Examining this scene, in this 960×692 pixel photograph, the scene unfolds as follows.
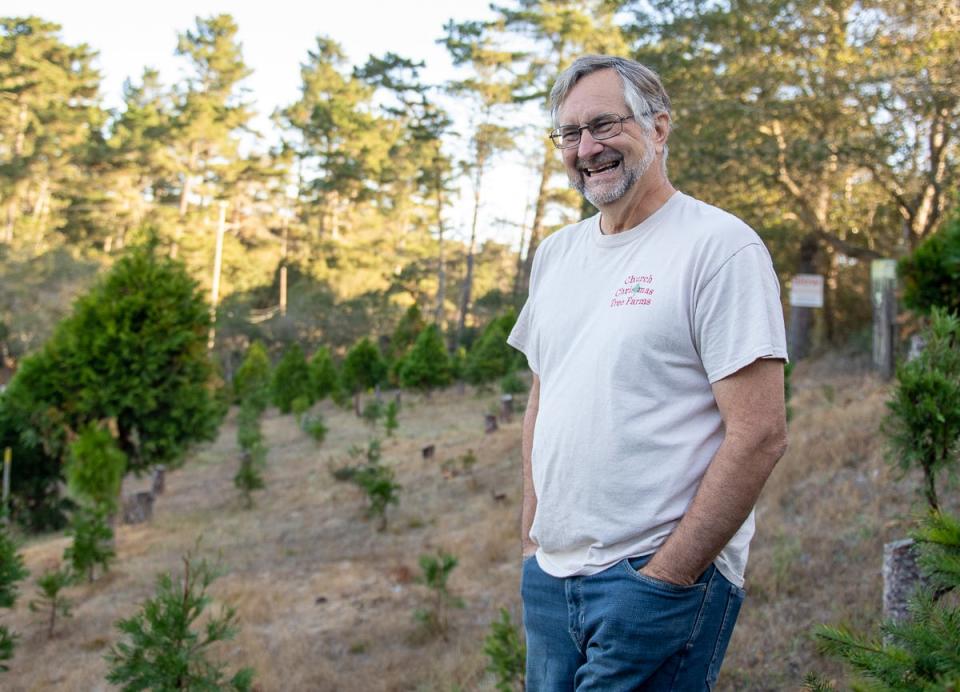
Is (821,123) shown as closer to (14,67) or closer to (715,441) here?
(715,441)

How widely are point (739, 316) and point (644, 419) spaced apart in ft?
0.89

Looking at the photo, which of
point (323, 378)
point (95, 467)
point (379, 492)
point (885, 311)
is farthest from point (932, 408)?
point (323, 378)

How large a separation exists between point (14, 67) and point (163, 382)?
36247 mm

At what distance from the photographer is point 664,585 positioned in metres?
1.48

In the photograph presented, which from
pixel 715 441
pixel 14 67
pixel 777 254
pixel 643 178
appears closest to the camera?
pixel 715 441

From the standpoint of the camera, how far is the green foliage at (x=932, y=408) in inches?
140

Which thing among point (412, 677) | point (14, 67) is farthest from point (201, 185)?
point (412, 677)

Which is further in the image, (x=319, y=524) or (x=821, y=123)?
(x=821, y=123)

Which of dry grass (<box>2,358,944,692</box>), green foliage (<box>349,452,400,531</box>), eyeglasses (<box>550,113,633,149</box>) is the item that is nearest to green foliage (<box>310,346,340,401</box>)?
dry grass (<box>2,358,944,692</box>)

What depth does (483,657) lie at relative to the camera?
498 cm

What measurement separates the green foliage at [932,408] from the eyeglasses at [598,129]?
2.60 metres

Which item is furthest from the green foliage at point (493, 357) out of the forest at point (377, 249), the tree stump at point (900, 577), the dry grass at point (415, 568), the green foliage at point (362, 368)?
the tree stump at point (900, 577)

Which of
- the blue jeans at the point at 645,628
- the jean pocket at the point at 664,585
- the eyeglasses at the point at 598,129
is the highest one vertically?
the eyeglasses at the point at 598,129

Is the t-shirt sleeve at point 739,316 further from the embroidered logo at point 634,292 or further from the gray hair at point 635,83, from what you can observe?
the gray hair at point 635,83
